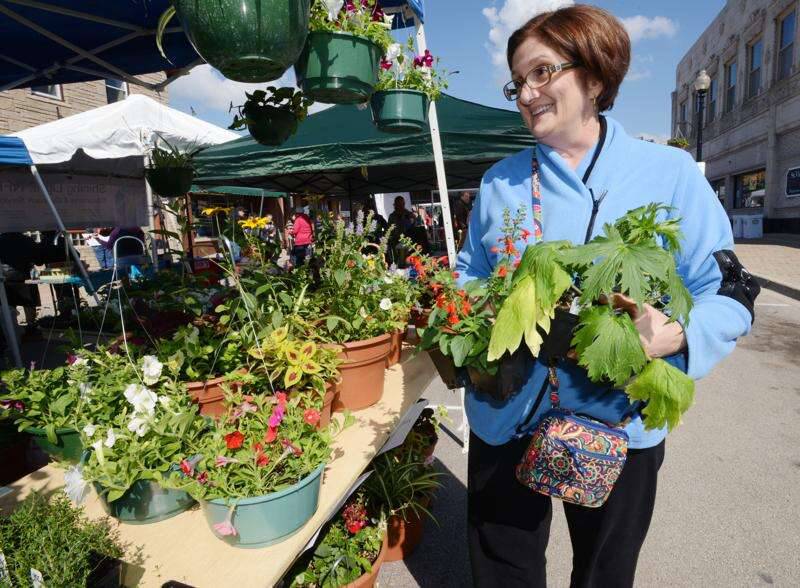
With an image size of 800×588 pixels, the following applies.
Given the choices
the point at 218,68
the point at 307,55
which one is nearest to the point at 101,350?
the point at 218,68

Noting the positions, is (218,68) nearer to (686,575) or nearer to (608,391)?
(608,391)

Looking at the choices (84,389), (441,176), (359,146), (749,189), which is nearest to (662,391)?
(84,389)

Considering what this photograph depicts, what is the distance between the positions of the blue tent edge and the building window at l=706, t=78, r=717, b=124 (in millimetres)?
25431

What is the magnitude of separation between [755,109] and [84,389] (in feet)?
71.7

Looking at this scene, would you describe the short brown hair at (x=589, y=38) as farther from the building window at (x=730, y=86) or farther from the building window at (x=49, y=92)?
the building window at (x=730, y=86)

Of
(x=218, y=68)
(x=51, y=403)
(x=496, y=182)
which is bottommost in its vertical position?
(x=51, y=403)

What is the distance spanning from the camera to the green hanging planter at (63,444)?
134 centimetres

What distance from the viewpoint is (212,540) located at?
107 centimetres

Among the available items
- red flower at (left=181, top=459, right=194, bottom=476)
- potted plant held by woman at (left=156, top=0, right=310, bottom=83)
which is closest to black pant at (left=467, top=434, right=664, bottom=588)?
red flower at (left=181, top=459, right=194, bottom=476)

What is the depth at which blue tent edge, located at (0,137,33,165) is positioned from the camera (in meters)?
3.78

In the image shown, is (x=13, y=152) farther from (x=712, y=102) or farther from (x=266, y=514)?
(x=712, y=102)

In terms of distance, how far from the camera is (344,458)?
52.9 inches

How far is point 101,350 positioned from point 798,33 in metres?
19.3

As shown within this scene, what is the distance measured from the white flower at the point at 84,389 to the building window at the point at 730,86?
2447 cm
